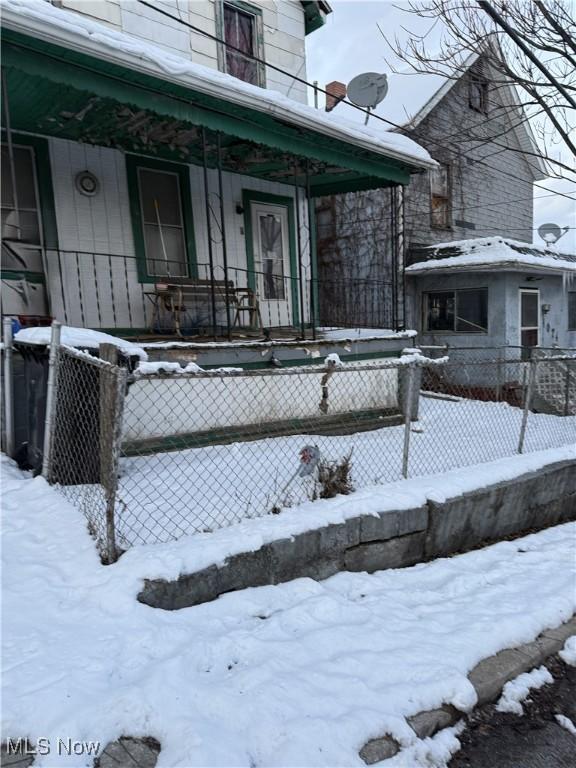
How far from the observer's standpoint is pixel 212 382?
529 cm

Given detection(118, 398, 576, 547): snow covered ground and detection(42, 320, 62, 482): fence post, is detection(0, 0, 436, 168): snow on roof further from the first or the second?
detection(118, 398, 576, 547): snow covered ground

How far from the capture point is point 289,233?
8.51m

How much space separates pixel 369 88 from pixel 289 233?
10.1 ft

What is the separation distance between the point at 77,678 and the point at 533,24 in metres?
7.65

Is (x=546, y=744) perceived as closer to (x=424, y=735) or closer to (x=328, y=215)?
(x=424, y=735)

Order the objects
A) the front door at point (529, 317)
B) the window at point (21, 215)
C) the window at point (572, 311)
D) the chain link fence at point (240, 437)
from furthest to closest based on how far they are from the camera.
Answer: the window at point (572, 311) → the front door at point (529, 317) → the window at point (21, 215) → the chain link fence at point (240, 437)

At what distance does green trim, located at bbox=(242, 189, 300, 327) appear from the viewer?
7867 mm

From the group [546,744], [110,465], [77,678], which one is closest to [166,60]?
[110,465]

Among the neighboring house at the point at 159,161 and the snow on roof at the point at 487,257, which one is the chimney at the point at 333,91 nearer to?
the neighboring house at the point at 159,161

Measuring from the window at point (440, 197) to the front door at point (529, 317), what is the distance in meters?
2.90

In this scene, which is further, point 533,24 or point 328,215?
point 328,215

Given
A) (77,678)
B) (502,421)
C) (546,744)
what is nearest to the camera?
(77,678)

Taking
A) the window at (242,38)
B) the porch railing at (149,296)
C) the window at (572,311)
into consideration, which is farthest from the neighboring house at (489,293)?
the window at (242,38)

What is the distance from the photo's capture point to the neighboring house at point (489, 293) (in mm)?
10570
